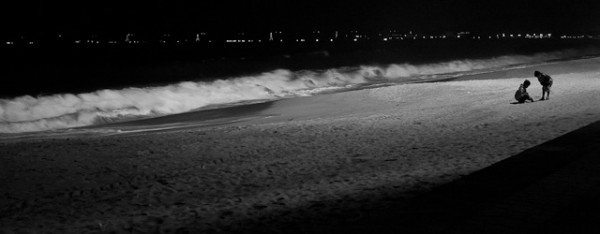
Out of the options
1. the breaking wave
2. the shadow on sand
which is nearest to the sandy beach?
the shadow on sand

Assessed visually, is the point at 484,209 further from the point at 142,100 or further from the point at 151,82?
the point at 151,82

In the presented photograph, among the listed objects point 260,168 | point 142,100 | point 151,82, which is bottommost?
point 142,100

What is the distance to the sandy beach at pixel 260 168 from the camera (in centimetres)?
690

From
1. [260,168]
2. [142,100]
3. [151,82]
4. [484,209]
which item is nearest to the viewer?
[484,209]

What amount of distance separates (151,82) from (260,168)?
113 feet

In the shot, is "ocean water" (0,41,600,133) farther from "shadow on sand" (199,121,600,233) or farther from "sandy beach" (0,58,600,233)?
"shadow on sand" (199,121,600,233)

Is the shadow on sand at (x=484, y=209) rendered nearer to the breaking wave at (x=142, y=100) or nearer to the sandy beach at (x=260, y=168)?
the sandy beach at (x=260, y=168)

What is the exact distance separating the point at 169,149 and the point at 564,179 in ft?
25.1

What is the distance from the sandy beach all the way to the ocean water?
26.5ft

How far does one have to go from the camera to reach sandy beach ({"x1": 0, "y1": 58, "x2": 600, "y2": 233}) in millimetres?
6898

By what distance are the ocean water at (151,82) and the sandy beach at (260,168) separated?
26.5 ft

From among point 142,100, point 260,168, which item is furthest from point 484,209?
point 142,100

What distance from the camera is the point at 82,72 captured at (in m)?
47.8

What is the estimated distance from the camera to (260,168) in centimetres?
963
